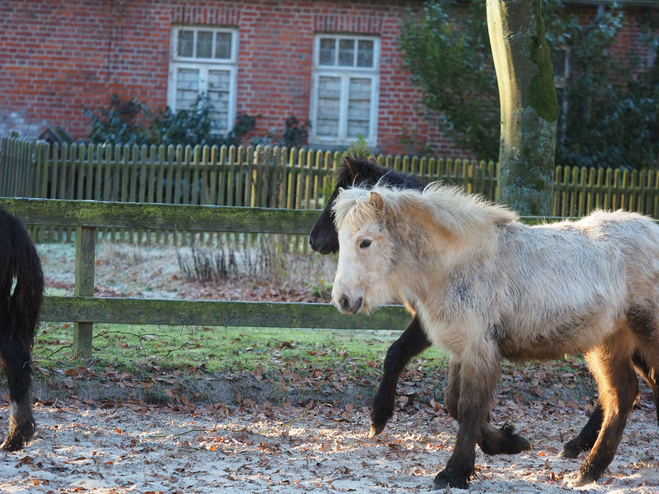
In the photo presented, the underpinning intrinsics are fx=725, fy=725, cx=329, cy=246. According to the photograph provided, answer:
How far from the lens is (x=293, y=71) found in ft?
49.2

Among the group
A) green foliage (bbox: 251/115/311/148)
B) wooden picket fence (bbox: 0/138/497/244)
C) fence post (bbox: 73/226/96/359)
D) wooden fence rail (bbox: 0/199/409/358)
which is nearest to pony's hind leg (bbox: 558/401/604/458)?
wooden fence rail (bbox: 0/199/409/358)

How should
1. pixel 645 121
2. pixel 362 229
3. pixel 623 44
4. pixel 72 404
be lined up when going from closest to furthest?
pixel 362 229, pixel 72 404, pixel 645 121, pixel 623 44

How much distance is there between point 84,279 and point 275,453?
7.82 ft

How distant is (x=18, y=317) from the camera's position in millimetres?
4480

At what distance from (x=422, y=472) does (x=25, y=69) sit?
43.9 feet

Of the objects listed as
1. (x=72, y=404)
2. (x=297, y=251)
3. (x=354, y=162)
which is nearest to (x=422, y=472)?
(x=354, y=162)

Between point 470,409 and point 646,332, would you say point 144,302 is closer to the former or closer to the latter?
point 470,409

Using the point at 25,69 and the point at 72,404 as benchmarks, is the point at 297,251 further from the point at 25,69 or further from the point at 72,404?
the point at 25,69

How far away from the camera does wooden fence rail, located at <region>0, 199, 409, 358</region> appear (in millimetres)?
5875

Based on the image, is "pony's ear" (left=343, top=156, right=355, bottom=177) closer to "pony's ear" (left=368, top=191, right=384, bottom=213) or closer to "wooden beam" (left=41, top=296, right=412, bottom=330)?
"pony's ear" (left=368, top=191, right=384, bottom=213)

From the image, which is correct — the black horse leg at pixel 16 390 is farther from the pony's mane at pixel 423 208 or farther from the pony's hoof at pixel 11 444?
the pony's mane at pixel 423 208

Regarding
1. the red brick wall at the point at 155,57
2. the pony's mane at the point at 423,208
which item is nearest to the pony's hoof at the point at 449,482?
the pony's mane at the point at 423,208

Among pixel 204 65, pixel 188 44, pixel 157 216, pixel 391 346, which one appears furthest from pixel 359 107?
pixel 391 346

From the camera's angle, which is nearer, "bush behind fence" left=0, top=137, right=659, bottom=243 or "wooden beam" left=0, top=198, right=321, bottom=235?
"wooden beam" left=0, top=198, right=321, bottom=235
